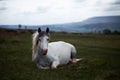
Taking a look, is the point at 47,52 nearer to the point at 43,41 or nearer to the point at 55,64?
the point at 55,64

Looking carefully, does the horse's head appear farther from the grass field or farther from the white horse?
the grass field

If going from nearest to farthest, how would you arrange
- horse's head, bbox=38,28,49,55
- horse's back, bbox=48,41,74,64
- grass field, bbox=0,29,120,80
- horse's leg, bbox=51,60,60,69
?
grass field, bbox=0,29,120,80
horse's head, bbox=38,28,49,55
horse's leg, bbox=51,60,60,69
horse's back, bbox=48,41,74,64

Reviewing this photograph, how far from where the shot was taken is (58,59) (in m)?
4.08

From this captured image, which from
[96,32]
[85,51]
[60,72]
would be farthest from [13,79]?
[85,51]

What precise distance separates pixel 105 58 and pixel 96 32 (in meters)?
0.53

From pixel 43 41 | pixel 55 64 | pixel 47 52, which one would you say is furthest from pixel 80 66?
pixel 43 41

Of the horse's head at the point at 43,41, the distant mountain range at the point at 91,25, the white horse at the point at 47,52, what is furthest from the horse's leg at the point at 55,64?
the distant mountain range at the point at 91,25

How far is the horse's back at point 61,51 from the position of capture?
410 centimetres

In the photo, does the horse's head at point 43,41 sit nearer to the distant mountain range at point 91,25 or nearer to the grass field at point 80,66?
the distant mountain range at point 91,25

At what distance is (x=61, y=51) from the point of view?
4285 mm

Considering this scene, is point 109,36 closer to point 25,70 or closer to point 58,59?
point 58,59

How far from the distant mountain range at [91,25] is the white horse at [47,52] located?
22cm

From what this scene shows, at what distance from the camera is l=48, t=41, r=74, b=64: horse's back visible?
4098mm

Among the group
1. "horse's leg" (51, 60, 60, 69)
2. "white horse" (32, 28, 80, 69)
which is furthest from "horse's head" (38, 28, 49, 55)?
"horse's leg" (51, 60, 60, 69)
